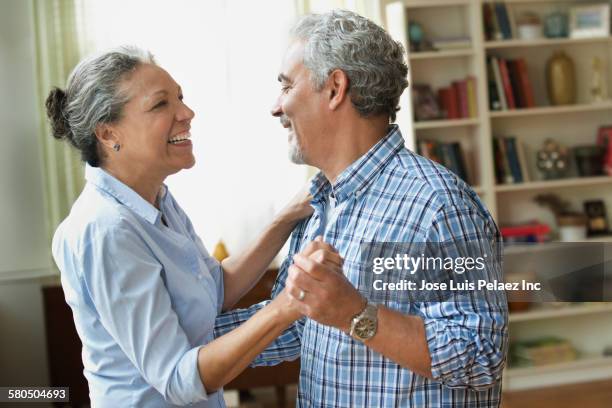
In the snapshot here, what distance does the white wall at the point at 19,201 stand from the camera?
14.7 feet

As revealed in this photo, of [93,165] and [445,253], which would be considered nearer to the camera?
[445,253]

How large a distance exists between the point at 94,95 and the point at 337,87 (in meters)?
0.51

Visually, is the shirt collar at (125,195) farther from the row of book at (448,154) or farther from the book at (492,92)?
the book at (492,92)

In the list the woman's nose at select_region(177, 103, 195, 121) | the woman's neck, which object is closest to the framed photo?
the woman's nose at select_region(177, 103, 195, 121)

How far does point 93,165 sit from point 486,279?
2.89ft

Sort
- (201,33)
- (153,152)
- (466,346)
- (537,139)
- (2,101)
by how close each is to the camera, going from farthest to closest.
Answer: (537,139) → (201,33) → (2,101) → (153,152) → (466,346)

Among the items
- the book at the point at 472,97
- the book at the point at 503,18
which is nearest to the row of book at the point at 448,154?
the book at the point at 472,97

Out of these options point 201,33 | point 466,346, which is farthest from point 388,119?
point 201,33

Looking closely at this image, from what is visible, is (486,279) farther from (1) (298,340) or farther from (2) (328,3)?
(2) (328,3)

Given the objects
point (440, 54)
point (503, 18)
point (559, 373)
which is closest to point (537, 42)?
point (503, 18)

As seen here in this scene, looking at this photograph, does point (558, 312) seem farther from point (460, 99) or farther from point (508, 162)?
point (460, 99)

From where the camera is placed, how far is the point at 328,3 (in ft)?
16.1

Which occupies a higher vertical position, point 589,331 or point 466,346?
point 466,346

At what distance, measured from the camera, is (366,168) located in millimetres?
1647
